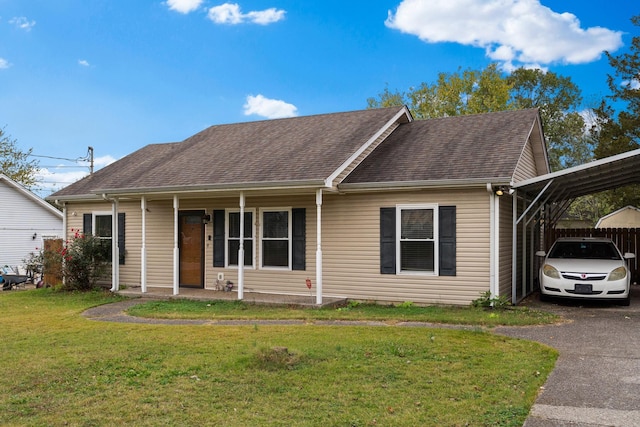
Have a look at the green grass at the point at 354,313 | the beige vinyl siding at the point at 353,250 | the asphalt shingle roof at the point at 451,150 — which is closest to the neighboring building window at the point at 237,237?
the beige vinyl siding at the point at 353,250

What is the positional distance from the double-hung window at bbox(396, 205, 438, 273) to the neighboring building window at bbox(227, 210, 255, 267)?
3823 mm

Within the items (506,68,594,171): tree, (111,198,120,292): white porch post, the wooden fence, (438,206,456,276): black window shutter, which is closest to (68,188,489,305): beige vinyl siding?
(438,206,456,276): black window shutter

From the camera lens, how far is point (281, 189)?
11.5 meters

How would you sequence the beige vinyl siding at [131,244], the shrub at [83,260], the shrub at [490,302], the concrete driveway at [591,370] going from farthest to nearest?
the beige vinyl siding at [131,244] → the shrub at [83,260] → the shrub at [490,302] → the concrete driveway at [591,370]

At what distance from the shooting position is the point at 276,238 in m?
13.0

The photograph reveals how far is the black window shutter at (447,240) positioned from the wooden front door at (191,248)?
6320 mm

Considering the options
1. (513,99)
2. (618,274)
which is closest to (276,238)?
(618,274)

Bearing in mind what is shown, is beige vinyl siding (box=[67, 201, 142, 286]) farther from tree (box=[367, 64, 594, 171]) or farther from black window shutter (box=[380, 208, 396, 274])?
tree (box=[367, 64, 594, 171])

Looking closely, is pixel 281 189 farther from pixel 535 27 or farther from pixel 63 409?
pixel 535 27

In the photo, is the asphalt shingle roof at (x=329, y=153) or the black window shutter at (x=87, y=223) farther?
the black window shutter at (x=87, y=223)

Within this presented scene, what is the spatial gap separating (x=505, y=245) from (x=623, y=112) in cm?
1747

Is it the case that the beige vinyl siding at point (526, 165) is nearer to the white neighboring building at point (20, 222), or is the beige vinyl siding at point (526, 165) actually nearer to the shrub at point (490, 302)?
the shrub at point (490, 302)

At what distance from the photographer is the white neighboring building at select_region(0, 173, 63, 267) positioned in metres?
24.9

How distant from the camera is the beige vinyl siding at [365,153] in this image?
38.5 feet
